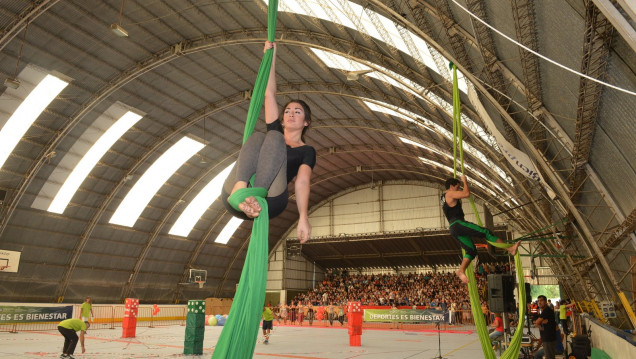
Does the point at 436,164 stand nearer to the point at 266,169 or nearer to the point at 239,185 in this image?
the point at 266,169

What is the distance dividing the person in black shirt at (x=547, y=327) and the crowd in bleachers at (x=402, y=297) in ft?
74.4

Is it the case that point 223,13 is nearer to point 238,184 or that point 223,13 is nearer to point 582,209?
point 582,209

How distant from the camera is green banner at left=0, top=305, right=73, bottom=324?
23688mm

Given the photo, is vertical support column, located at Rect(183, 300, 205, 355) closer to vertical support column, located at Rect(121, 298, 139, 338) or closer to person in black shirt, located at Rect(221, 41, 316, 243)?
vertical support column, located at Rect(121, 298, 139, 338)

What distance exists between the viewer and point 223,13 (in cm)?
2322

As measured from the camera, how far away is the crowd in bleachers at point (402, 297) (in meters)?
37.6

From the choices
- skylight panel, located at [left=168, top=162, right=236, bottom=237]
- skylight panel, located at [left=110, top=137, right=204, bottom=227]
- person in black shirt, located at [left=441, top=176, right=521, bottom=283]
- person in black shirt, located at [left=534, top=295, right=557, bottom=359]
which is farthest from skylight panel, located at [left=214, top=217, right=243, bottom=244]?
person in black shirt, located at [left=441, top=176, right=521, bottom=283]

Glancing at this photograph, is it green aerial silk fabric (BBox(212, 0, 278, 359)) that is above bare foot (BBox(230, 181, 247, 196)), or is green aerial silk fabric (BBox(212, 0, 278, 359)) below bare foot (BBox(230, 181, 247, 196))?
below

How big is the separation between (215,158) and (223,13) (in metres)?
16.0

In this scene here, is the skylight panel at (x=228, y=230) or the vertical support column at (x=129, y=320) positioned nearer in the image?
the vertical support column at (x=129, y=320)

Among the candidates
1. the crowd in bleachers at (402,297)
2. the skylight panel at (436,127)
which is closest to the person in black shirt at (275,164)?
the skylight panel at (436,127)

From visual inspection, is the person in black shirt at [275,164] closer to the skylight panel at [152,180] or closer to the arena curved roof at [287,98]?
the arena curved roof at [287,98]

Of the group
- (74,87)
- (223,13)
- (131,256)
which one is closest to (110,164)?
(74,87)

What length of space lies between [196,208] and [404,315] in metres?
20.6
